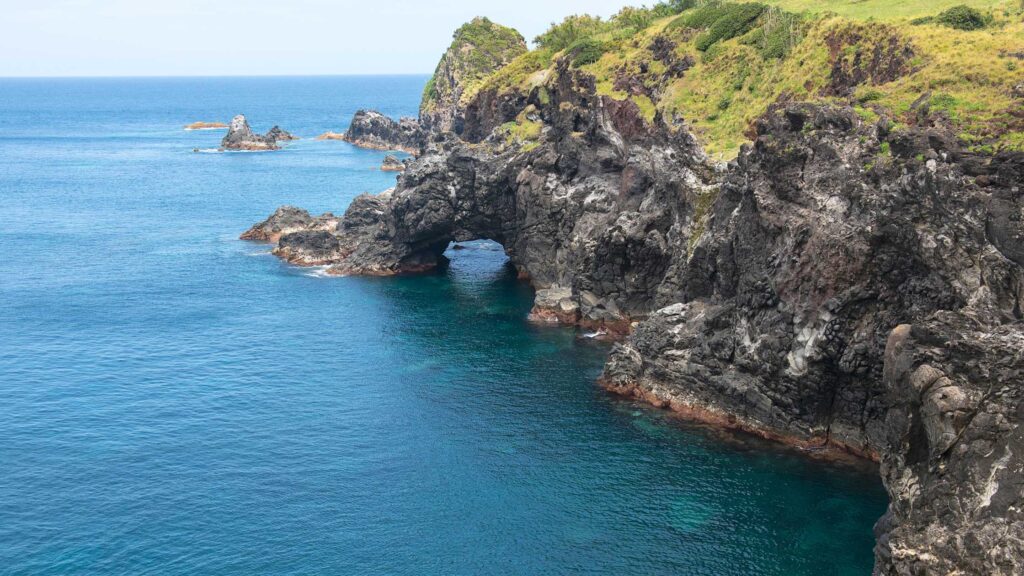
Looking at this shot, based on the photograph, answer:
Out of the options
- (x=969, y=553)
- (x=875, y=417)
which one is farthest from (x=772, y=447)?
(x=969, y=553)

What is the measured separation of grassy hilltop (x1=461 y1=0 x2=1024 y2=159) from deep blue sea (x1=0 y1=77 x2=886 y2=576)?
27.8 meters

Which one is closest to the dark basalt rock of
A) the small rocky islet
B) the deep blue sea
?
the small rocky islet

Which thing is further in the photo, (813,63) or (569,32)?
(569,32)

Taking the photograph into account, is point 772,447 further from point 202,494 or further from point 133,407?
point 133,407

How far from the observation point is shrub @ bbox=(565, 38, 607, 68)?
127125mm

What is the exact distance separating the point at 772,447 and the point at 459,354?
3461cm

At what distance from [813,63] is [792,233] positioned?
126 ft

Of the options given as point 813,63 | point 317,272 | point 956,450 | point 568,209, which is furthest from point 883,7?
point 317,272

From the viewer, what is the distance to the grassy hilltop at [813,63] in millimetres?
69375

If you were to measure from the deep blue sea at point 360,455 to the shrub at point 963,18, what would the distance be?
4639 cm

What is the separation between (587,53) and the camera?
5044 inches

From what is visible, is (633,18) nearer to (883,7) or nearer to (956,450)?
(883,7)

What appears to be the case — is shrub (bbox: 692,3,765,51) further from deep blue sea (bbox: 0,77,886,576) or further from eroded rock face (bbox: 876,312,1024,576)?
eroded rock face (bbox: 876,312,1024,576)

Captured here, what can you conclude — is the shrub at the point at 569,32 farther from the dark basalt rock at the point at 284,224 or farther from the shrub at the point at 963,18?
the shrub at the point at 963,18
